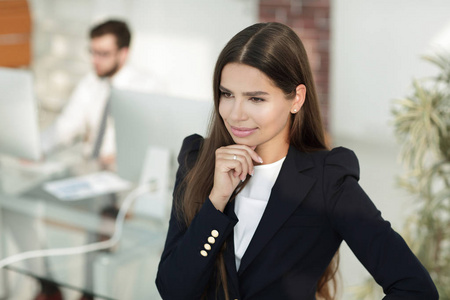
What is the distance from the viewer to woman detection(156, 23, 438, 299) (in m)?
1.22

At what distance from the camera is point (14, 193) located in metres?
2.88

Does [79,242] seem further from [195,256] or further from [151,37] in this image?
[151,37]

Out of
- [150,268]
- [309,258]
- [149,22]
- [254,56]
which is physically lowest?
[150,268]

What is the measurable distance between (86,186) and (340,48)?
9.81ft

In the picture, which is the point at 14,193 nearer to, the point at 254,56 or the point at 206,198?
the point at 206,198

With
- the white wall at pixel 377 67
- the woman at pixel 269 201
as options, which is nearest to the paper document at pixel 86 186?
the woman at pixel 269 201

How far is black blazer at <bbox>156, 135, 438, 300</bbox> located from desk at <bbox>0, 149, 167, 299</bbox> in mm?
745

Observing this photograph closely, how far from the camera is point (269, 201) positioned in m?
Result: 1.32

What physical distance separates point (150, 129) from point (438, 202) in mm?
1278

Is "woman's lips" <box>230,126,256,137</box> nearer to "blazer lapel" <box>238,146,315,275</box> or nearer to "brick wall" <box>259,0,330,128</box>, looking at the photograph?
"blazer lapel" <box>238,146,315,275</box>

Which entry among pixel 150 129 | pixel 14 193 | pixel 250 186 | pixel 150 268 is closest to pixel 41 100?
pixel 14 193

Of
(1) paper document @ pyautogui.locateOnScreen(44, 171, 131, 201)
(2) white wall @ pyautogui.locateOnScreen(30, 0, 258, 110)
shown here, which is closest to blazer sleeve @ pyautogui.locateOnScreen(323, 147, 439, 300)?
(1) paper document @ pyautogui.locateOnScreen(44, 171, 131, 201)

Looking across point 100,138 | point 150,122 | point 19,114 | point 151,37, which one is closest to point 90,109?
point 100,138

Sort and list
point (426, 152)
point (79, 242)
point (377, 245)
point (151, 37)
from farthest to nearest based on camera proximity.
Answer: point (151, 37) < point (426, 152) < point (79, 242) < point (377, 245)
